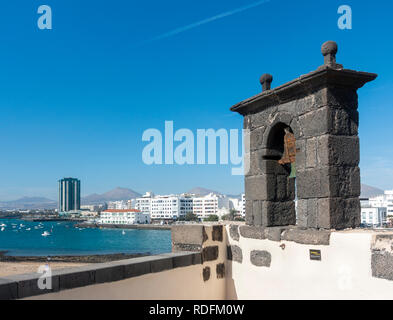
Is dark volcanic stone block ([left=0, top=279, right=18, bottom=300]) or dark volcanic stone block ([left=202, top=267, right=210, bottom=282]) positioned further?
dark volcanic stone block ([left=202, top=267, right=210, bottom=282])

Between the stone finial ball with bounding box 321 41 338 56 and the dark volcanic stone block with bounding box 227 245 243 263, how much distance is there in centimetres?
234

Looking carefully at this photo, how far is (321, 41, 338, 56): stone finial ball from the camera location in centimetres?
372

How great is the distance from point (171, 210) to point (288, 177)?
121 meters

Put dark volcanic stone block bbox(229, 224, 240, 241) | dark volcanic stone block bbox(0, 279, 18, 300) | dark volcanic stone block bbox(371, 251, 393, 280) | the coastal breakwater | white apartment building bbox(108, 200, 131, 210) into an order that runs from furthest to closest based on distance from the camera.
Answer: white apartment building bbox(108, 200, 131, 210) → the coastal breakwater → dark volcanic stone block bbox(229, 224, 240, 241) → dark volcanic stone block bbox(371, 251, 393, 280) → dark volcanic stone block bbox(0, 279, 18, 300)

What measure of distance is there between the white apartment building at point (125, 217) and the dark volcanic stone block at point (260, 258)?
11042 centimetres

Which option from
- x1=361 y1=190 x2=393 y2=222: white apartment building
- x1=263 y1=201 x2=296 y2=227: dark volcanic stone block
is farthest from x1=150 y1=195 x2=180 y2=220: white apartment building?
x1=263 y1=201 x2=296 y2=227: dark volcanic stone block

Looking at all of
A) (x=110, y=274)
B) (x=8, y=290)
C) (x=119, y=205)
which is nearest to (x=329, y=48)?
(x=110, y=274)

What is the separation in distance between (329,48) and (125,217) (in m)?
114

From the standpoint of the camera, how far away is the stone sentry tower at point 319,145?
3711 millimetres

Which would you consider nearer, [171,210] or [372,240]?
[372,240]

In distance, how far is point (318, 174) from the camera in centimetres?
379

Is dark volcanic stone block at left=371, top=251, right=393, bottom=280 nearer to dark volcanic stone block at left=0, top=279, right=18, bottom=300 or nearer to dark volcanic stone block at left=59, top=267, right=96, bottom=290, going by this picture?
dark volcanic stone block at left=59, top=267, right=96, bottom=290
